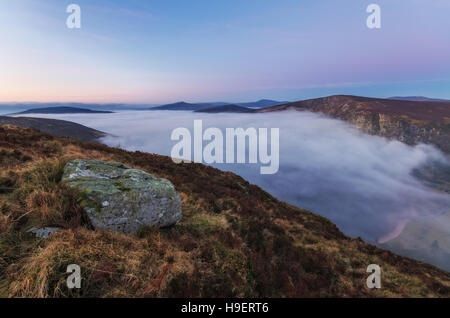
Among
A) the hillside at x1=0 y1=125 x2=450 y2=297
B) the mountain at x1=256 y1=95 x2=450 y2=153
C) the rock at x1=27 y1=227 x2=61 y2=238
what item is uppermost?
the mountain at x1=256 y1=95 x2=450 y2=153

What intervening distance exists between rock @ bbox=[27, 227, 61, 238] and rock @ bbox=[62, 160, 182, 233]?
720 mm

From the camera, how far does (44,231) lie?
14.3 ft

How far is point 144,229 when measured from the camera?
5.34 metres

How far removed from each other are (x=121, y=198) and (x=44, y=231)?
5.53 feet

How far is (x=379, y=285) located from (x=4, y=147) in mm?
17979

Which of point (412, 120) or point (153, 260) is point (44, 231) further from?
point (412, 120)

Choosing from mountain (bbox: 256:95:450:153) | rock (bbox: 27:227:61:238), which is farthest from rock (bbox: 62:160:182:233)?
mountain (bbox: 256:95:450:153)

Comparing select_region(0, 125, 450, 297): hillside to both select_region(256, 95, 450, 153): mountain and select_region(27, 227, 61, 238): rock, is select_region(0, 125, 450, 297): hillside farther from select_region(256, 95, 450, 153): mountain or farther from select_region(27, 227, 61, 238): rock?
select_region(256, 95, 450, 153): mountain

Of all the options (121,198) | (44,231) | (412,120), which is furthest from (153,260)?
(412,120)

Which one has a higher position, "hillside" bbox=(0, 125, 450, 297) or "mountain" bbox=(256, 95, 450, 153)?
"mountain" bbox=(256, 95, 450, 153)

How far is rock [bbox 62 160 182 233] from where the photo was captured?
197 inches

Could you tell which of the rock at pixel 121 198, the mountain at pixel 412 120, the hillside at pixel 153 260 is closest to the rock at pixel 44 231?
the hillside at pixel 153 260

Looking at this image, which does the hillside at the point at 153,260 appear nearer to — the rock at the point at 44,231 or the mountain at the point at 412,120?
the rock at the point at 44,231
